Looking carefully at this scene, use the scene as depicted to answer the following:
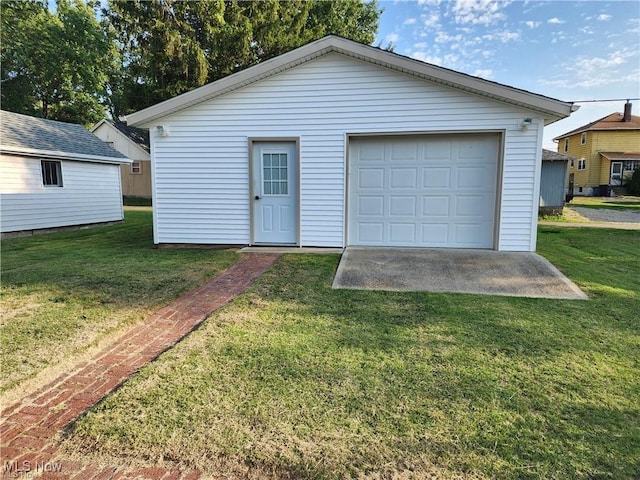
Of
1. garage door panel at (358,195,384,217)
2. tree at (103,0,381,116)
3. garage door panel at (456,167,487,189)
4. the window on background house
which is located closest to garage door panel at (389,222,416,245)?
garage door panel at (358,195,384,217)

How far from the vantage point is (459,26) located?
16.2 m

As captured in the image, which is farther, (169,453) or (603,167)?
(603,167)

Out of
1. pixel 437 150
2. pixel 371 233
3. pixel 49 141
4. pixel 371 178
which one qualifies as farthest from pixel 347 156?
pixel 49 141

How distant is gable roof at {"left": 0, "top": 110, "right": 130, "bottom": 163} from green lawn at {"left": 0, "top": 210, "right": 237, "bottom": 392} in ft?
9.96

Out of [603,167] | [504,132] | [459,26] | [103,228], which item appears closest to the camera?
[504,132]

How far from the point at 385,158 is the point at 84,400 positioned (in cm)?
637

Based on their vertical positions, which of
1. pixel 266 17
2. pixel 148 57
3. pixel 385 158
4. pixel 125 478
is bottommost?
pixel 125 478

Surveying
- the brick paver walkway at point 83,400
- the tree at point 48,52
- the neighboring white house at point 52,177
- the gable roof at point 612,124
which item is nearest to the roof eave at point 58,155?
the neighboring white house at point 52,177

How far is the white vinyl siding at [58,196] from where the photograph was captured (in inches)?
397

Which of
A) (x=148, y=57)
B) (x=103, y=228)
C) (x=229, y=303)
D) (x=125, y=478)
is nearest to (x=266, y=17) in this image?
(x=148, y=57)

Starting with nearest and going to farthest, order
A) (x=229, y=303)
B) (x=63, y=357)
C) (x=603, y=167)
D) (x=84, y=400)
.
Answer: (x=84, y=400)
(x=63, y=357)
(x=229, y=303)
(x=603, y=167)

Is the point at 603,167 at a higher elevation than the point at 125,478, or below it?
higher

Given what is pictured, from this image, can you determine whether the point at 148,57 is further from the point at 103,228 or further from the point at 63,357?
the point at 63,357

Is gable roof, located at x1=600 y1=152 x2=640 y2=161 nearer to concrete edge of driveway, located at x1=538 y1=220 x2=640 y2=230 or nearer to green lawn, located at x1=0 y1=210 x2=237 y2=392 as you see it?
concrete edge of driveway, located at x1=538 y1=220 x2=640 y2=230
